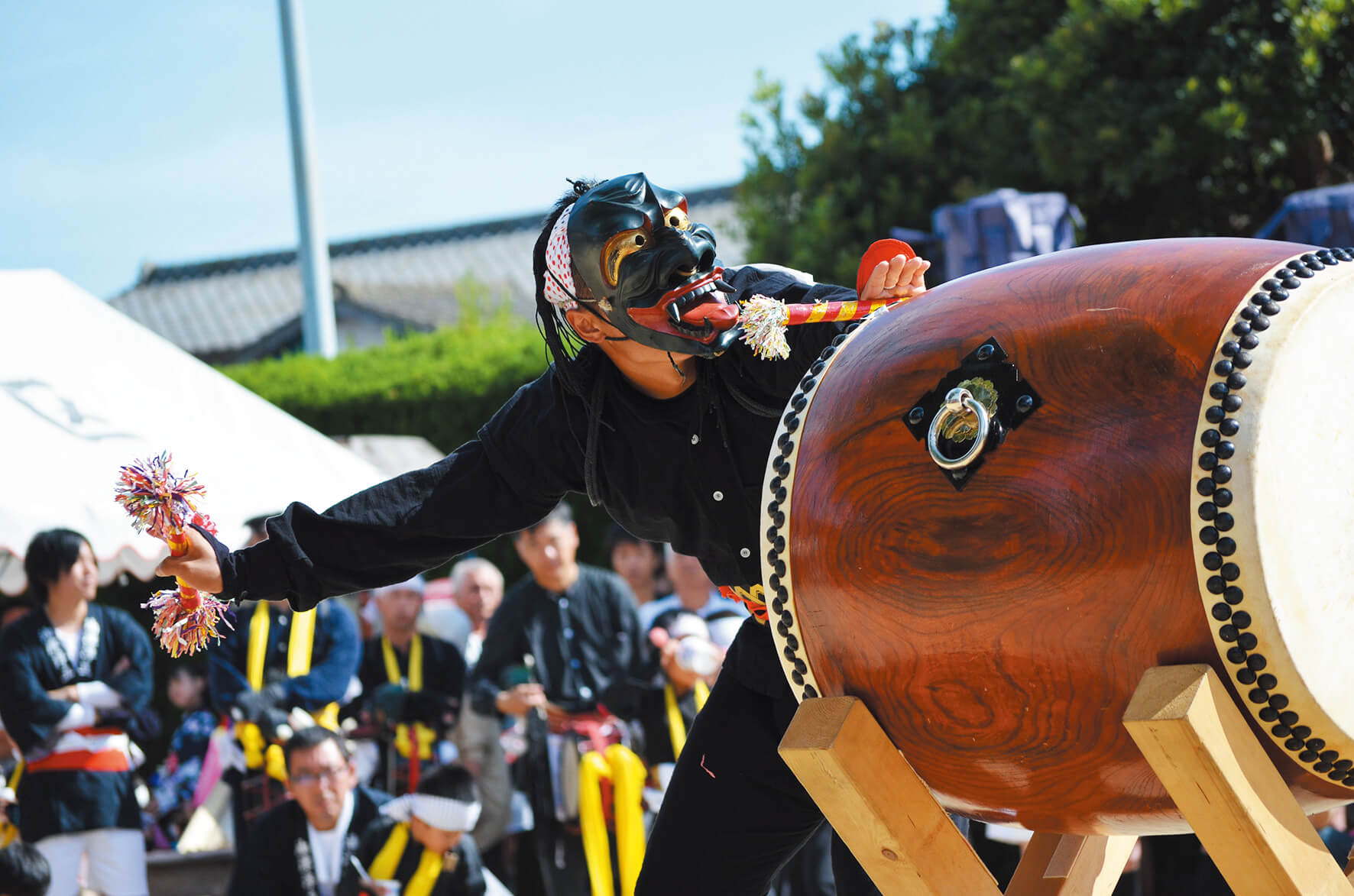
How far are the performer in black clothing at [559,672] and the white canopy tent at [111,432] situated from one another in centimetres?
86

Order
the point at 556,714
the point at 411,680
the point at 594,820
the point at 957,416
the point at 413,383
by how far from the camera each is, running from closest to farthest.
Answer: the point at 957,416 < the point at 594,820 < the point at 556,714 < the point at 411,680 < the point at 413,383

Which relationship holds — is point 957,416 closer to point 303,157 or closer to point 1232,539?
point 1232,539

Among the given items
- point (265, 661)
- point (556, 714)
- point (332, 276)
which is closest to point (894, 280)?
point (556, 714)

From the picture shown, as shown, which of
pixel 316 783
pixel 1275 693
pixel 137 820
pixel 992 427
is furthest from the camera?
pixel 137 820

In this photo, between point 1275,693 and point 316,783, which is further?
point 316,783

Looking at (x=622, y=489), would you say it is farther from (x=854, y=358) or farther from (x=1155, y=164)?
(x=1155, y=164)

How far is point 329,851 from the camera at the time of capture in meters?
4.46

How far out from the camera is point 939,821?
1738 mm

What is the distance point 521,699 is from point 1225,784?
347 cm

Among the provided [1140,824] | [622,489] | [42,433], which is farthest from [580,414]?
[42,433]

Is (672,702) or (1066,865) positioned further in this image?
(672,702)

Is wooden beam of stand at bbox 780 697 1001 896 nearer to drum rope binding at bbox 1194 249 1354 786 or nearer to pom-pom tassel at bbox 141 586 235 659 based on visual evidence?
drum rope binding at bbox 1194 249 1354 786

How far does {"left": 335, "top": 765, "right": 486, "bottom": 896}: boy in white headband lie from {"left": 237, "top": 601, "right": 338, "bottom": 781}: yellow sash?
1.73 feet

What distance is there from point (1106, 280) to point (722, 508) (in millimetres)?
791
